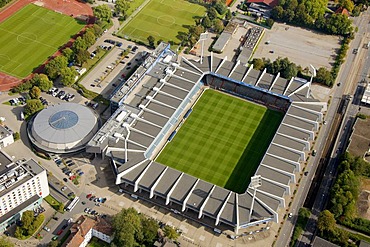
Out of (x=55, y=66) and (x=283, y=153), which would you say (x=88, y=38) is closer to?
(x=55, y=66)

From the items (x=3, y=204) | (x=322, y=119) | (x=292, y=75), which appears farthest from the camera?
(x=292, y=75)

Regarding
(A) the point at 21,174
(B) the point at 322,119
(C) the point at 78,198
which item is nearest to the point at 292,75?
(B) the point at 322,119

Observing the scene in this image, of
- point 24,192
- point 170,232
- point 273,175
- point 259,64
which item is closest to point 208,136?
point 273,175

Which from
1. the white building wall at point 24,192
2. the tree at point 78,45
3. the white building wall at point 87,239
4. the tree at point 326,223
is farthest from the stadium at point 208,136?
the tree at point 78,45

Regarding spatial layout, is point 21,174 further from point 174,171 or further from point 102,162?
point 174,171

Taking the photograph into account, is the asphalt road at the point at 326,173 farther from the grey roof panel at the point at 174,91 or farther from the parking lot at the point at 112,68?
the parking lot at the point at 112,68

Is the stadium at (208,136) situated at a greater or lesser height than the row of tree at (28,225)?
greater

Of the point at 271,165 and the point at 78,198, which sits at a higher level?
the point at 271,165
